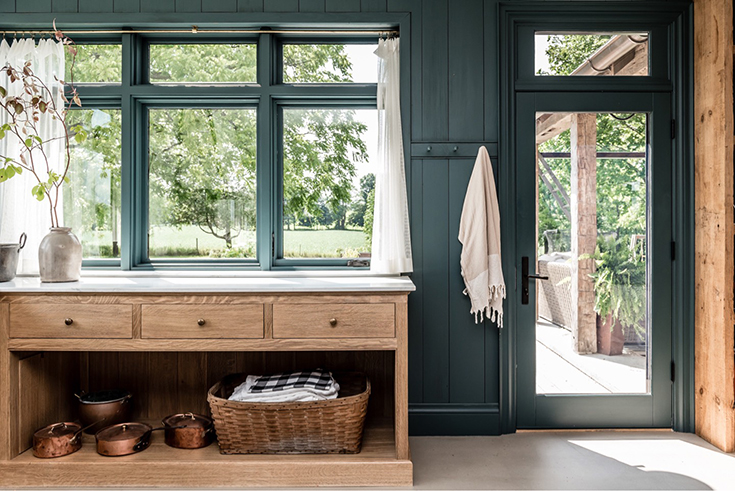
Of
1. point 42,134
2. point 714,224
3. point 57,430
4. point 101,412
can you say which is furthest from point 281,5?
point 714,224

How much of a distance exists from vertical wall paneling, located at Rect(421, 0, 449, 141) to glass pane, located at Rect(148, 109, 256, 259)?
3.30 feet

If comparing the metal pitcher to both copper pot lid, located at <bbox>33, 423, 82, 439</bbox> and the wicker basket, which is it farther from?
the wicker basket

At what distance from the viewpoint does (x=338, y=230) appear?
2889 mm

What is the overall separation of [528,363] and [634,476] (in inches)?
28.3

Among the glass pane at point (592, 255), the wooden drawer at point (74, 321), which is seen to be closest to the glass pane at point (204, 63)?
the wooden drawer at point (74, 321)

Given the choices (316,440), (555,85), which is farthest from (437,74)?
(316,440)

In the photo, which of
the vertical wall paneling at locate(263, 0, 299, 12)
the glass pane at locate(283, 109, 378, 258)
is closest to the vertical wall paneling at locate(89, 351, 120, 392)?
the glass pane at locate(283, 109, 378, 258)

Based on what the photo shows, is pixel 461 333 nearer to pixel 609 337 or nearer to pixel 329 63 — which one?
pixel 609 337

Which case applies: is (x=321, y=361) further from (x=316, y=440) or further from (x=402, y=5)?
(x=402, y=5)

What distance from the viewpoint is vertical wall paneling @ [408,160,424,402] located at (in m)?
2.69

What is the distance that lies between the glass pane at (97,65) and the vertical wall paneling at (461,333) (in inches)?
79.0

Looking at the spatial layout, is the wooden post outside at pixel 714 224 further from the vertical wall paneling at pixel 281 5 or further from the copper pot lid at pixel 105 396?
the copper pot lid at pixel 105 396

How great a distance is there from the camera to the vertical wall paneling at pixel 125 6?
8.87ft

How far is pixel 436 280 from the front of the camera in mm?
2705
